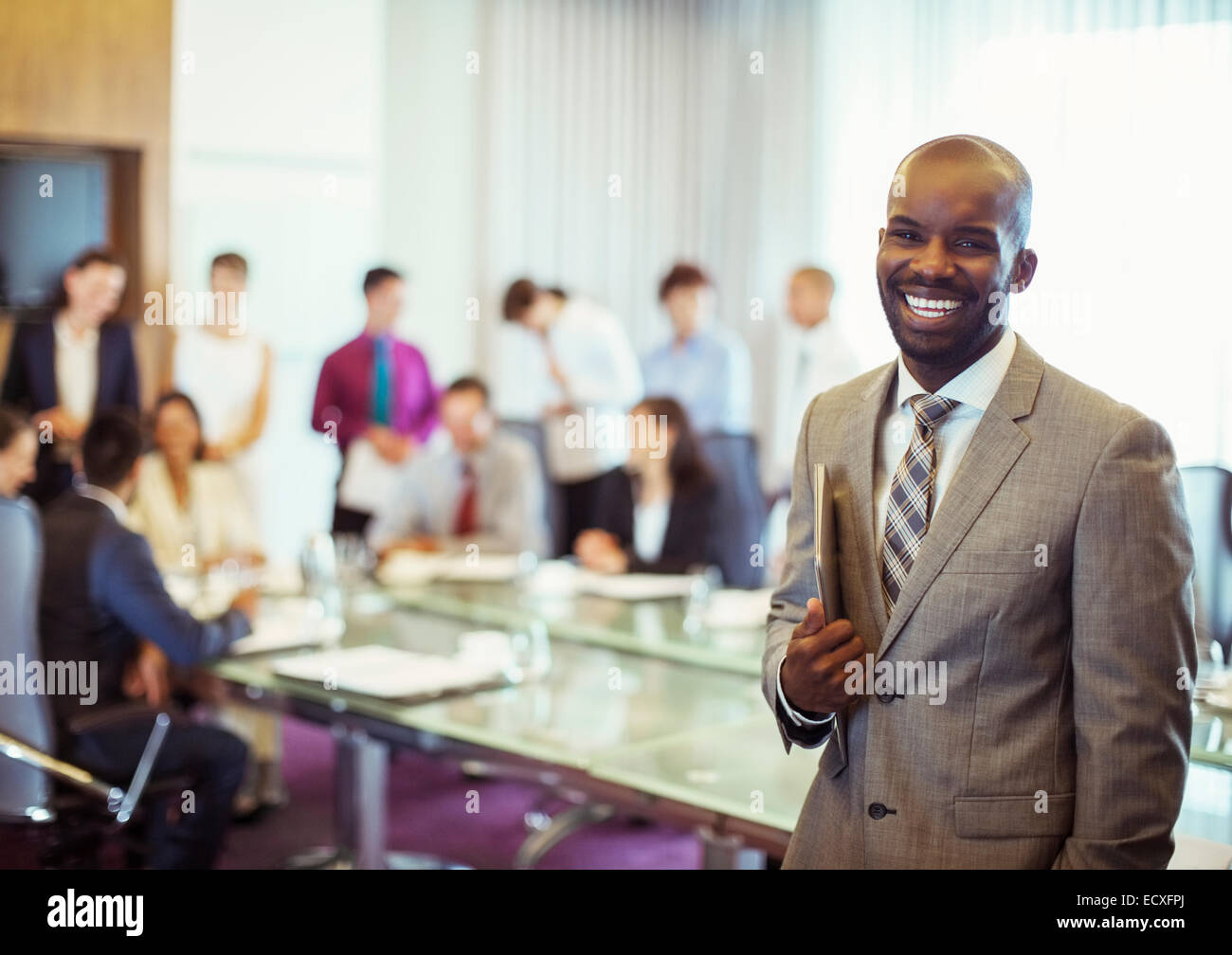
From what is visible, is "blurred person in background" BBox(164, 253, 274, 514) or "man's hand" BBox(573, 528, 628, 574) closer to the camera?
"man's hand" BBox(573, 528, 628, 574)

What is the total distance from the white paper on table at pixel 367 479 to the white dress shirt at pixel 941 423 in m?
3.46

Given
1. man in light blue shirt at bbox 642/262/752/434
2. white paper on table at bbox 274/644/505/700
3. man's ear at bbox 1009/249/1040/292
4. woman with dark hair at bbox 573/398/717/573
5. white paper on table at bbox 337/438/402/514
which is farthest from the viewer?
man in light blue shirt at bbox 642/262/752/434

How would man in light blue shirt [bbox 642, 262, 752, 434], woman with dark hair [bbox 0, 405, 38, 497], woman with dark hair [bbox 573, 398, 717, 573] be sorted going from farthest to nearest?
man in light blue shirt [bbox 642, 262, 752, 434] < woman with dark hair [bbox 573, 398, 717, 573] < woman with dark hair [bbox 0, 405, 38, 497]

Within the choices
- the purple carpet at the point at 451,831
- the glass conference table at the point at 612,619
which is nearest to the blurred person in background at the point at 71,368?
the purple carpet at the point at 451,831

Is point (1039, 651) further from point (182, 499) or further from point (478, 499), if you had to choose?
point (182, 499)

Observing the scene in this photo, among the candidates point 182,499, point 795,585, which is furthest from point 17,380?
point 795,585

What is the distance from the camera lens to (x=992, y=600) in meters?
1.41

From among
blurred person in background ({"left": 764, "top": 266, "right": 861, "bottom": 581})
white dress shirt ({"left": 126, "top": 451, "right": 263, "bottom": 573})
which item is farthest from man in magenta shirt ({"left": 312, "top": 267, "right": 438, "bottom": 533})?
blurred person in background ({"left": 764, "top": 266, "right": 861, "bottom": 581})

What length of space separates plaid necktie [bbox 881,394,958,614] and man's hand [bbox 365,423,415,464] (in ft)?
11.4

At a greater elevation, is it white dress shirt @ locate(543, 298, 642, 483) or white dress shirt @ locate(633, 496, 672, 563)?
white dress shirt @ locate(543, 298, 642, 483)

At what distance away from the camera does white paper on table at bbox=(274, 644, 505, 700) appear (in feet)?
9.29

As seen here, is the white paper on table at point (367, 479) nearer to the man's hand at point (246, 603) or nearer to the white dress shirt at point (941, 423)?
the man's hand at point (246, 603)

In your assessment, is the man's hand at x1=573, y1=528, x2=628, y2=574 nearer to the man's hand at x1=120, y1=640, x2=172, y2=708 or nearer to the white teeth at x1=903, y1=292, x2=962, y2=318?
the man's hand at x1=120, y1=640, x2=172, y2=708

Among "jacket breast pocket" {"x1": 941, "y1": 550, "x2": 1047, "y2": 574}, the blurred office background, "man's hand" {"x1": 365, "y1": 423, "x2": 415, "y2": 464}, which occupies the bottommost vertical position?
"man's hand" {"x1": 365, "y1": 423, "x2": 415, "y2": 464}
